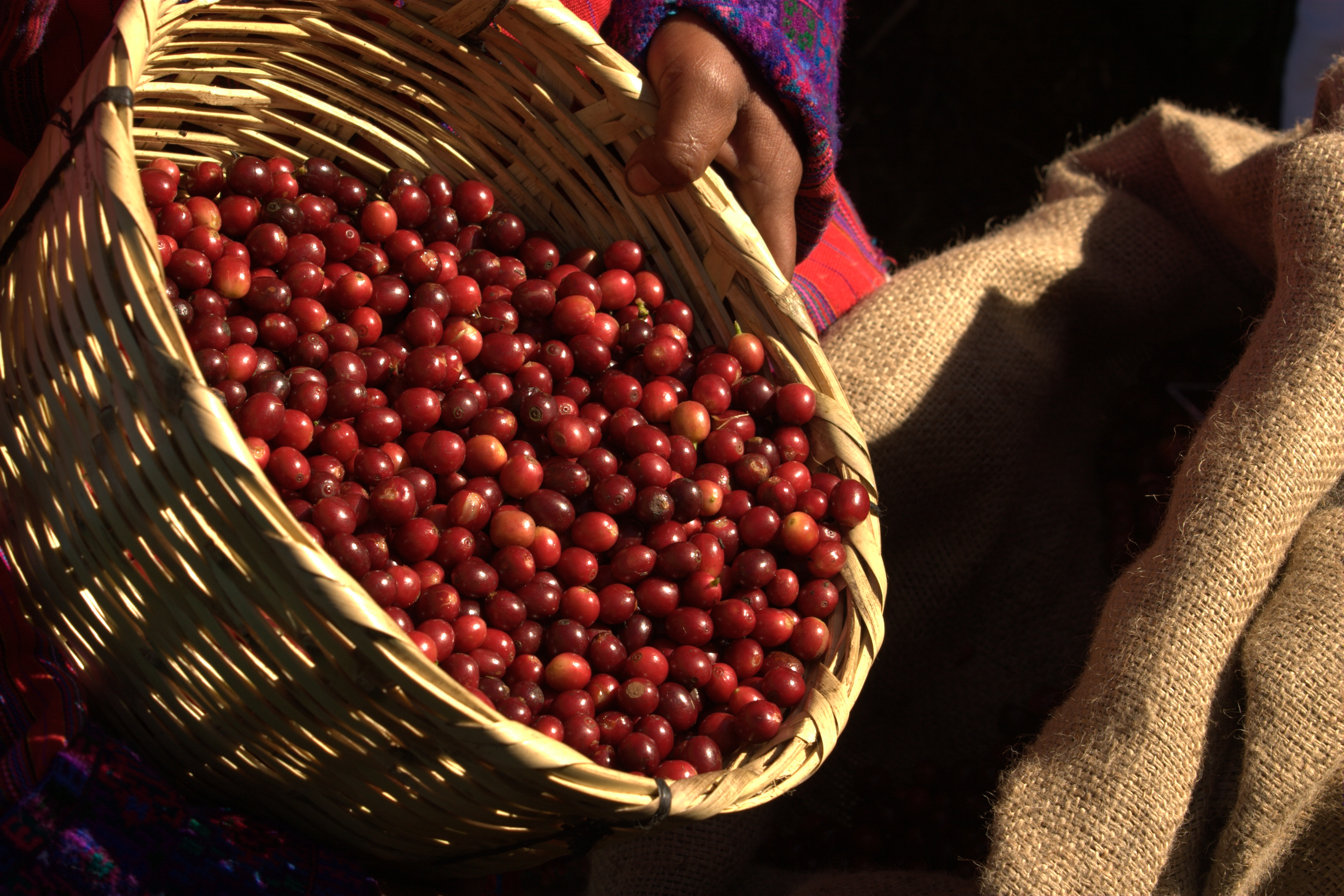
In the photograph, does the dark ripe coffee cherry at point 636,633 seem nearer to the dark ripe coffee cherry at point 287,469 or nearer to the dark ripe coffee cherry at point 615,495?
the dark ripe coffee cherry at point 615,495

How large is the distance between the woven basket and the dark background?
101 inches

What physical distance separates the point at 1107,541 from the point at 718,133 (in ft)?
5.28

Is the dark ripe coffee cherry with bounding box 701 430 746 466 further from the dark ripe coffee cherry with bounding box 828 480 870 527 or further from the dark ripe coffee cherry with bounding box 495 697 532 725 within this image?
the dark ripe coffee cherry with bounding box 495 697 532 725

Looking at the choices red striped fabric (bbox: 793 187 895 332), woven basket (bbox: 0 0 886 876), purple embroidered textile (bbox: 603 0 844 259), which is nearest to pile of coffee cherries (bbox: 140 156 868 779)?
woven basket (bbox: 0 0 886 876)

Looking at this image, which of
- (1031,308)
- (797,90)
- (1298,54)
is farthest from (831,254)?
(1298,54)

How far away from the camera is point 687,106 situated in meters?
2.11

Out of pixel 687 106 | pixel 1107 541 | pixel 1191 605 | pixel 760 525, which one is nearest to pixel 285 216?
pixel 687 106

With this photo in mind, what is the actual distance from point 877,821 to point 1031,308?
1.46 meters

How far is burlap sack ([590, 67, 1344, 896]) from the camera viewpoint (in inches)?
79.9

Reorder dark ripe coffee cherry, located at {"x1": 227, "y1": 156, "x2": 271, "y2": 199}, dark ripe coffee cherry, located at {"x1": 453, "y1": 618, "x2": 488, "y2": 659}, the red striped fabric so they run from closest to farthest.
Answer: dark ripe coffee cherry, located at {"x1": 453, "y1": 618, "x2": 488, "y2": 659}, dark ripe coffee cherry, located at {"x1": 227, "y1": 156, "x2": 271, "y2": 199}, the red striped fabric

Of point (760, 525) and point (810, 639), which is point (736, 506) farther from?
point (810, 639)

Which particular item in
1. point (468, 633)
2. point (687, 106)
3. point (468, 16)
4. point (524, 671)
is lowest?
point (524, 671)

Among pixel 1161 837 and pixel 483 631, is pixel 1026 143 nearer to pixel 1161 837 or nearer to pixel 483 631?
pixel 1161 837

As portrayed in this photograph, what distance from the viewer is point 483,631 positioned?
1898 mm
